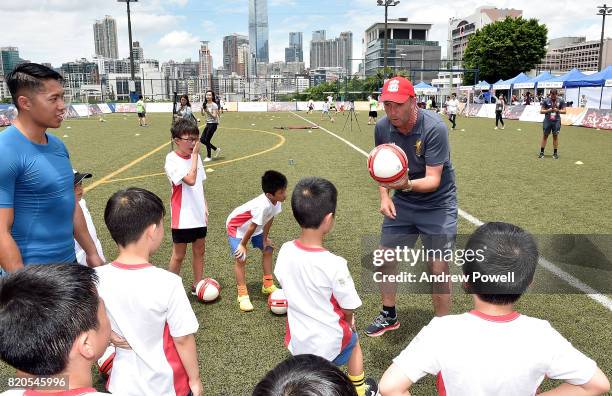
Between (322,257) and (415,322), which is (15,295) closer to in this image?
(322,257)

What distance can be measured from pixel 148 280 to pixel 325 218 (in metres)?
1.15

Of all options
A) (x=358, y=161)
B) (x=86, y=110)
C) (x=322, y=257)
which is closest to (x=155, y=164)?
(x=358, y=161)

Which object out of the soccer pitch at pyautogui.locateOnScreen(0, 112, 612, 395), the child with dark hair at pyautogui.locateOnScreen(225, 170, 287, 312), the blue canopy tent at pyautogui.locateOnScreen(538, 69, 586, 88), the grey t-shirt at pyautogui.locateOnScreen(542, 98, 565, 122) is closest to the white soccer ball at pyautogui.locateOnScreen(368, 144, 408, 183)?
the child with dark hair at pyautogui.locateOnScreen(225, 170, 287, 312)

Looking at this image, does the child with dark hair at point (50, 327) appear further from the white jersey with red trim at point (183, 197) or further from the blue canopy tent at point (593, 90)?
the blue canopy tent at point (593, 90)

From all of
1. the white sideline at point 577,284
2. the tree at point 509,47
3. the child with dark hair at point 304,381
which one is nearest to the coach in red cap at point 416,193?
the white sideline at point 577,284

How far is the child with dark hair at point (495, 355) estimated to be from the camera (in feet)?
5.90

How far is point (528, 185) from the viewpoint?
1011cm

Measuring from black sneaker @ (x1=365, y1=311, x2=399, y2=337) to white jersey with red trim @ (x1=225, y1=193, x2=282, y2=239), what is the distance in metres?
1.46

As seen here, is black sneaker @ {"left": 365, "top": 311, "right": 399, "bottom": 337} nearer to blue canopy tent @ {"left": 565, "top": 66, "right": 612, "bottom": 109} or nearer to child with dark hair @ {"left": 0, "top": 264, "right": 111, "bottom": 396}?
child with dark hair @ {"left": 0, "top": 264, "right": 111, "bottom": 396}

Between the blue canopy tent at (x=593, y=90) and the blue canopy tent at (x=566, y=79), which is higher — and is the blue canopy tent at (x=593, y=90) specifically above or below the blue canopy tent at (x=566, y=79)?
below

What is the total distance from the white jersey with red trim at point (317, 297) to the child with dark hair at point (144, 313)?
71 centimetres

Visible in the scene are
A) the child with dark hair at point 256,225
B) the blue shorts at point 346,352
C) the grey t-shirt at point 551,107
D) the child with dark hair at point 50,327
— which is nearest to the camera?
the child with dark hair at point 50,327

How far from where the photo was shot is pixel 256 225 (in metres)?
4.39

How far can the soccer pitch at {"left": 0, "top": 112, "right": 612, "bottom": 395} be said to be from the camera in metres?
3.91
